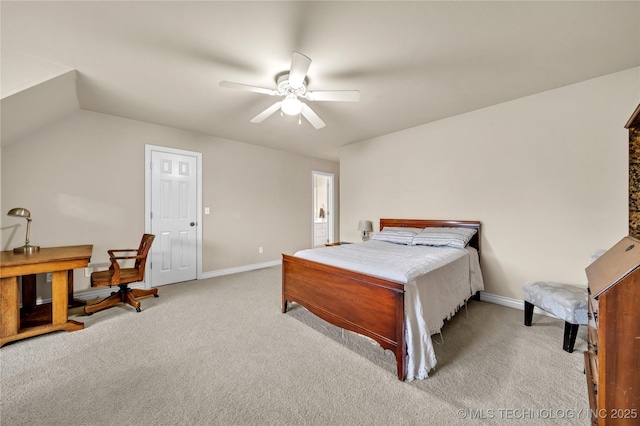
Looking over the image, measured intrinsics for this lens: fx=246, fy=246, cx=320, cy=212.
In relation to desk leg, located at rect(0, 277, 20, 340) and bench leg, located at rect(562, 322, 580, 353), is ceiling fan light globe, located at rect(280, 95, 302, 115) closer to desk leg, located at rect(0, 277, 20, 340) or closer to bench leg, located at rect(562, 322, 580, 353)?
desk leg, located at rect(0, 277, 20, 340)

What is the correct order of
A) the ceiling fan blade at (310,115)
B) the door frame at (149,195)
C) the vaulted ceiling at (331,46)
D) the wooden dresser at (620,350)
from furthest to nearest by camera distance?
the door frame at (149,195) → the ceiling fan blade at (310,115) → the vaulted ceiling at (331,46) → the wooden dresser at (620,350)

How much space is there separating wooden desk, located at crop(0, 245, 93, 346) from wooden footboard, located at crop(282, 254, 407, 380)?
2068 mm

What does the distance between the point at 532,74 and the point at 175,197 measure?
4.68 meters

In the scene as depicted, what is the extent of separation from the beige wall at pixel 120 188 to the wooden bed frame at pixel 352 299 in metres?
2.20

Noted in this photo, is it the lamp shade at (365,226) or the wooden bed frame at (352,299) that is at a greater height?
the lamp shade at (365,226)

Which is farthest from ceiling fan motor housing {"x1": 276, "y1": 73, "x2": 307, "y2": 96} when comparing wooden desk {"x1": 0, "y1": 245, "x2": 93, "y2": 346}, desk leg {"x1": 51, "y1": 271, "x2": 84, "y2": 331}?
desk leg {"x1": 51, "y1": 271, "x2": 84, "y2": 331}

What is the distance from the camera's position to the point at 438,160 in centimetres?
353

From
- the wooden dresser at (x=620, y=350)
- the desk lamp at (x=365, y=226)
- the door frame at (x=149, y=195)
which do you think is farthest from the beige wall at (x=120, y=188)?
the wooden dresser at (x=620, y=350)

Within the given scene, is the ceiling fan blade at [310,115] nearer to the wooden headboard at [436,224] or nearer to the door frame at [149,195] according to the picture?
the wooden headboard at [436,224]

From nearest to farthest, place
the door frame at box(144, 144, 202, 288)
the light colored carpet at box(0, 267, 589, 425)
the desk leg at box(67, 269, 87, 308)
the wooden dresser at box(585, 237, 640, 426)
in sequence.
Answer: the wooden dresser at box(585, 237, 640, 426)
the light colored carpet at box(0, 267, 589, 425)
the desk leg at box(67, 269, 87, 308)
the door frame at box(144, 144, 202, 288)

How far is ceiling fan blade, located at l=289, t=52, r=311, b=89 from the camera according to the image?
1.69 meters

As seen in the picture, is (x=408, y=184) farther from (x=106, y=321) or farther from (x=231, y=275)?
(x=106, y=321)

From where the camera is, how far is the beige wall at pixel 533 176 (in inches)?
93.4

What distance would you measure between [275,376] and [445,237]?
236 centimetres
